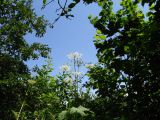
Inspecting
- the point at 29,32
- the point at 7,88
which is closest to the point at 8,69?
the point at 7,88

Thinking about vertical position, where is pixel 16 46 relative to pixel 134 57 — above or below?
above

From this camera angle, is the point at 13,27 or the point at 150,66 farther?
the point at 13,27

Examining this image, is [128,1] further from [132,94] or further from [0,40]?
[0,40]

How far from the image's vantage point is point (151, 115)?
2.84 m

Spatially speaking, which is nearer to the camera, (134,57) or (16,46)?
→ (134,57)

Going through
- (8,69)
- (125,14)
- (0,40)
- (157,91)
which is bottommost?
(157,91)

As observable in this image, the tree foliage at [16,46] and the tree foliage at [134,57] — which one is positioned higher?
the tree foliage at [16,46]

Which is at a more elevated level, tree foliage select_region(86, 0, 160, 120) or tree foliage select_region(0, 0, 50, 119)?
tree foliage select_region(0, 0, 50, 119)

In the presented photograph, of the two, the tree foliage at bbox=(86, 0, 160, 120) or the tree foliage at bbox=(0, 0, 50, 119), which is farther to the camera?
the tree foliage at bbox=(0, 0, 50, 119)

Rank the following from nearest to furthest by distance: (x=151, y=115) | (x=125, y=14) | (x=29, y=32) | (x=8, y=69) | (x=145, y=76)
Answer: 1. (x=151, y=115)
2. (x=145, y=76)
3. (x=125, y=14)
4. (x=8, y=69)
5. (x=29, y=32)

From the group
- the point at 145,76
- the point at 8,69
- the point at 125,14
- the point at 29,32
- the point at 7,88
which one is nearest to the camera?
the point at 145,76

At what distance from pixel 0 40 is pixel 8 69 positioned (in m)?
2.16

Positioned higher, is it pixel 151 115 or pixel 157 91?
pixel 157 91

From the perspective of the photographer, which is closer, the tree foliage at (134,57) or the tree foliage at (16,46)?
the tree foliage at (134,57)
